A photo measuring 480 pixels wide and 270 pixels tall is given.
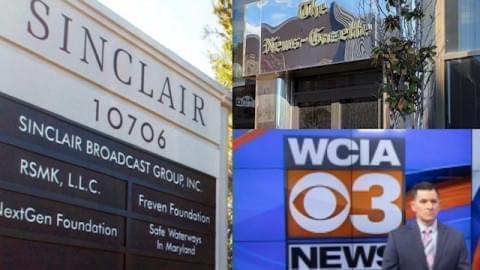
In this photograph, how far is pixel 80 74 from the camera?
2545 millimetres

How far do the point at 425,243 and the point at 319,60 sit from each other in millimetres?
4435

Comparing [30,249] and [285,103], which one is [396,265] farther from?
[285,103]

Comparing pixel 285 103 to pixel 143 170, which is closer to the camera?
pixel 143 170

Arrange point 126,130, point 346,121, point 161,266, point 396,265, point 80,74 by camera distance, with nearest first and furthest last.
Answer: point 80,74, point 126,130, point 161,266, point 396,265, point 346,121

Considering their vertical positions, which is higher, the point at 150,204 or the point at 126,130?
the point at 126,130

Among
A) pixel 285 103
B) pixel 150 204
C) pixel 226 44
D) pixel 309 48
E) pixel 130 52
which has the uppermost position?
pixel 309 48

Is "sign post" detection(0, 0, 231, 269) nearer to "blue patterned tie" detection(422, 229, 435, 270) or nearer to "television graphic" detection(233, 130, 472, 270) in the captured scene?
"television graphic" detection(233, 130, 472, 270)

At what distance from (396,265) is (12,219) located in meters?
2.76

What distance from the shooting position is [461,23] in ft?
24.0

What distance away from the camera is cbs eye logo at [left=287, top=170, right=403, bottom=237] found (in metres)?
4.36

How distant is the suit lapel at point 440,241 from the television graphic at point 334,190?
5cm

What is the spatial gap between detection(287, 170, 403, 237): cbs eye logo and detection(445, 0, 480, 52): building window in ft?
11.3

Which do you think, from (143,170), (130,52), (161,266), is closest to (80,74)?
(130,52)

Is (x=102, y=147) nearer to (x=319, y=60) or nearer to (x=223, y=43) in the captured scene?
(x=223, y=43)
